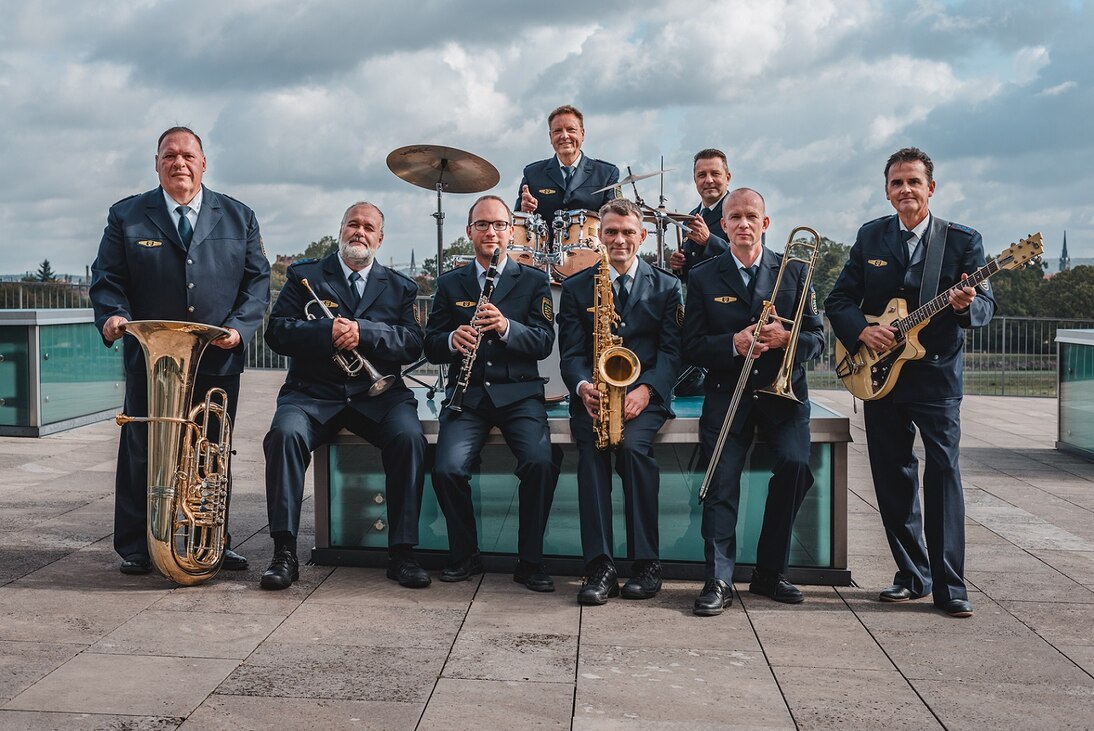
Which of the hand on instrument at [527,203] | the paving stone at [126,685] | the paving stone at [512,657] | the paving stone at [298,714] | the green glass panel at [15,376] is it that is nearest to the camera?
the paving stone at [298,714]

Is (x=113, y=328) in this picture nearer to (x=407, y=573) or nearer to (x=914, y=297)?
(x=407, y=573)

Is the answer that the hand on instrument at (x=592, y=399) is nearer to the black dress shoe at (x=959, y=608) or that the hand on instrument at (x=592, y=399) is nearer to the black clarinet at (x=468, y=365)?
the black clarinet at (x=468, y=365)

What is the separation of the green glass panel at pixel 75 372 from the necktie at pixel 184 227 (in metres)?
5.78

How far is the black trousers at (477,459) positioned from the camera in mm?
5055

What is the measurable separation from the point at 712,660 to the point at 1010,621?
4.77 feet

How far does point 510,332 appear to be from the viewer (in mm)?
5223

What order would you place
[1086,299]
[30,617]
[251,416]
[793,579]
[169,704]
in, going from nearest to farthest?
[169,704] → [30,617] → [793,579] → [251,416] → [1086,299]

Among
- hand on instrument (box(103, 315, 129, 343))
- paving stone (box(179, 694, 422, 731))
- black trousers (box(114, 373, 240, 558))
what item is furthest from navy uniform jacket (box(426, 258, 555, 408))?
paving stone (box(179, 694, 422, 731))

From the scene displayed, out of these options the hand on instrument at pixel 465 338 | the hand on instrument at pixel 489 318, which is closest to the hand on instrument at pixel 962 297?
the hand on instrument at pixel 489 318

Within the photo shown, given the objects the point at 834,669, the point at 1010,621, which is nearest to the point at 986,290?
the point at 1010,621

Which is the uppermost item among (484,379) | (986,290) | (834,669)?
(986,290)

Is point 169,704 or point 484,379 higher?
point 484,379

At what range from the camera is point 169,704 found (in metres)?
3.42

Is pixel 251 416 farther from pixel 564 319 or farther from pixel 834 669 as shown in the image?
pixel 834 669
